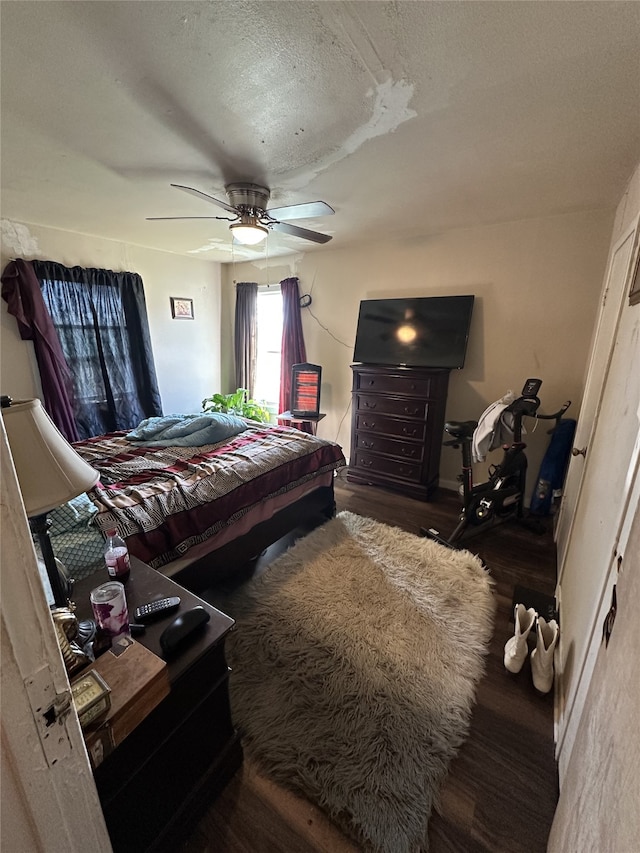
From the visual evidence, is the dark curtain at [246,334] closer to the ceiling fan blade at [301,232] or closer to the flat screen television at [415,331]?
the flat screen television at [415,331]

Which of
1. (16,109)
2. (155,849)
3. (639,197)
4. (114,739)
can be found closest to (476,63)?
(639,197)

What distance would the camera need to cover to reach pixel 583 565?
1482mm

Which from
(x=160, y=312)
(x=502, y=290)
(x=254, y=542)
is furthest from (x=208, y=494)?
(x=160, y=312)

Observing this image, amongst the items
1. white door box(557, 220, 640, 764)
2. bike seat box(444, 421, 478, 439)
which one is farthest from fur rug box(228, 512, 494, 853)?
bike seat box(444, 421, 478, 439)

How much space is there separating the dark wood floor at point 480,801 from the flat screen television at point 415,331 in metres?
2.31

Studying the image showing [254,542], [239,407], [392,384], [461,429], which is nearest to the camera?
[254,542]

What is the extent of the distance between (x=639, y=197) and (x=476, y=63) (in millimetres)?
1159

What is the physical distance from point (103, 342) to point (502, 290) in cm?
381

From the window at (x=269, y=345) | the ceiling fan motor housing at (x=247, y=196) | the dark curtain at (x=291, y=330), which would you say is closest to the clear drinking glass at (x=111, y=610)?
the ceiling fan motor housing at (x=247, y=196)

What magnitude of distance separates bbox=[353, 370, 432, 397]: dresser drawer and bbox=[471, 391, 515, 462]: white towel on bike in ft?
2.13

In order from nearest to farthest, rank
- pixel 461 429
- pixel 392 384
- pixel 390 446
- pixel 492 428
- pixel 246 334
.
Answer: pixel 492 428
pixel 461 429
pixel 392 384
pixel 390 446
pixel 246 334

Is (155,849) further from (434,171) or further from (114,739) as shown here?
(434,171)

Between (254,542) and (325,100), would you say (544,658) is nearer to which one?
(254,542)

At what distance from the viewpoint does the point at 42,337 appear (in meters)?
3.01
